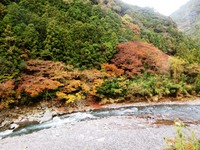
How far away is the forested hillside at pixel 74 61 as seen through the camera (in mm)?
23422

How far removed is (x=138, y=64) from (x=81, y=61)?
277 inches

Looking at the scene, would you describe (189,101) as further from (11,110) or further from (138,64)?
(11,110)

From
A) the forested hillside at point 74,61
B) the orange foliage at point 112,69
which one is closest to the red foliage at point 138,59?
the forested hillside at point 74,61

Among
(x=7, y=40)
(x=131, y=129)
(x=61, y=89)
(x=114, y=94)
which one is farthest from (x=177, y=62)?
(x=7, y=40)

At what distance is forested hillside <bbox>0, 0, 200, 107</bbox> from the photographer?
23422 millimetres

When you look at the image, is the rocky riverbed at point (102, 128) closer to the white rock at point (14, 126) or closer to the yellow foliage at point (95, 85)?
the white rock at point (14, 126)

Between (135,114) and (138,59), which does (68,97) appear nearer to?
(135,114)

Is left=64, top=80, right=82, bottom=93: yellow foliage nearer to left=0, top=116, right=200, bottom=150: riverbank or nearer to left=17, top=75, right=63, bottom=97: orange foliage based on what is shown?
left=17, top=75, right=63, bottom=97: orange foliage

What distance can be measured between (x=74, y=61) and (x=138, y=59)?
27.4ft

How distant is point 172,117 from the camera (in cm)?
2145

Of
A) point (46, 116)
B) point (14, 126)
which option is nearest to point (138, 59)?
point (46, 116)

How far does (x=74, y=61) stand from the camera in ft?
91.2

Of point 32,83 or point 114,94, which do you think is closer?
point 32,83

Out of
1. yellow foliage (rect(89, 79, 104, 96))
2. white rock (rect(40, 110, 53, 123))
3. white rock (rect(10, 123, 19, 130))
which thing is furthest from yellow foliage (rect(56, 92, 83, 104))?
white rock (rect(10, 123, 19, 130))
